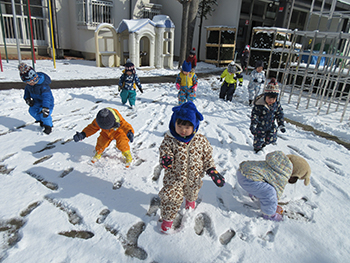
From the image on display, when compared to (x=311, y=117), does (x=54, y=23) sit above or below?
above

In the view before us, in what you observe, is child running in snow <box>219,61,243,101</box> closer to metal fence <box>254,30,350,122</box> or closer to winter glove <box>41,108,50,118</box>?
metal fence <box>254,30,350,122</box>

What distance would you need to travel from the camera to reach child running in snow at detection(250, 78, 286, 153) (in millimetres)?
3903

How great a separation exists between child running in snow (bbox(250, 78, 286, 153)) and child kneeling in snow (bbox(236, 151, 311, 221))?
1653 millimetres

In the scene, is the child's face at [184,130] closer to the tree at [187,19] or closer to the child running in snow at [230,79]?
the child running in snow at [230,79]

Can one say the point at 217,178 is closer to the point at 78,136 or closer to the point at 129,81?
the point at 78,136

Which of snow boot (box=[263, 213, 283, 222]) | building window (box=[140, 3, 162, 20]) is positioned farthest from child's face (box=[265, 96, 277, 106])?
building window (box=[140, 3, 162, 20])

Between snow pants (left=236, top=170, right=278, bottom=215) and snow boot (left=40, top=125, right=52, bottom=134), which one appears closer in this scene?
snow pants (left=236, top=170, right=278, bottom=215)

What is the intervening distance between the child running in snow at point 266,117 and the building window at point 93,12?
38.3ft

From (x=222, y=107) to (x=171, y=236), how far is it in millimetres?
5262

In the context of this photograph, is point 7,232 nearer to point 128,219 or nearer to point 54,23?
point 128,219

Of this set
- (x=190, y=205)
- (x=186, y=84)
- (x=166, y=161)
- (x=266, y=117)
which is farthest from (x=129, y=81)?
(x=166, y=161)

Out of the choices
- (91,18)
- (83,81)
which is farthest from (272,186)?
(91,18)

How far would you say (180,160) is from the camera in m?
2.23

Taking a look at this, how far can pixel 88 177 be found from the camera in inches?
122
